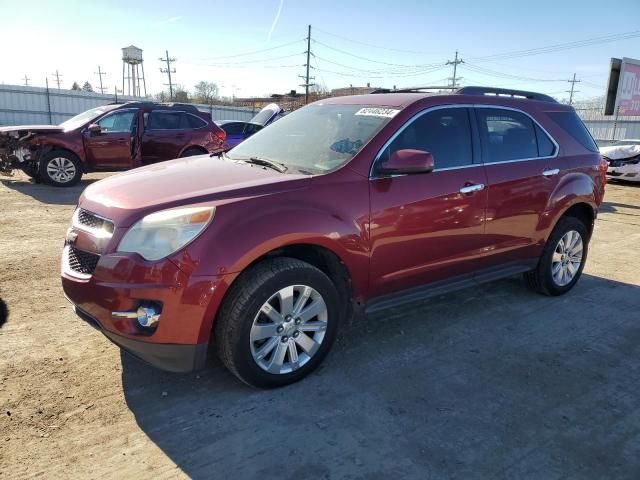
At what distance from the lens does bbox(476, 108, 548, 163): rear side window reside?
13.6 feet

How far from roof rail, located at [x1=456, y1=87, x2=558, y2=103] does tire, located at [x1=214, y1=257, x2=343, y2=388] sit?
7.10 feet

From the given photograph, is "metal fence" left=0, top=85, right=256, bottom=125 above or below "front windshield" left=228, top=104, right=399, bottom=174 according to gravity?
above

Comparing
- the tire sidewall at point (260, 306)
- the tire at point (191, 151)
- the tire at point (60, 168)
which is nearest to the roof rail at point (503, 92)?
the tire sidewall at point (260, 306)

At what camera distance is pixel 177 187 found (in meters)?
3.12

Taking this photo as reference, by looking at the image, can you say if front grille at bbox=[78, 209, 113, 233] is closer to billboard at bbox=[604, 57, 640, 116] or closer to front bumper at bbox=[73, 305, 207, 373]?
front bumper at bbox=[73, 305, 207, 373]

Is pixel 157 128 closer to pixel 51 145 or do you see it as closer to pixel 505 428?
pixel 51 145

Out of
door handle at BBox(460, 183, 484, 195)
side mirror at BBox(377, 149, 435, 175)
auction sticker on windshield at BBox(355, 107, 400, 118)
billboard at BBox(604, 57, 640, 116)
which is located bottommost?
door handle at BBox(460, 183, 484, 195)

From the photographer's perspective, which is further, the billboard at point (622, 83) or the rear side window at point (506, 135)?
the billboard at point (622, 83)

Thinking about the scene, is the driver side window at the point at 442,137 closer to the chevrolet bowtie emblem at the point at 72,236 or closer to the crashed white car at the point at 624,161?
the chevrolet bowtie emblem at the point at 72,236

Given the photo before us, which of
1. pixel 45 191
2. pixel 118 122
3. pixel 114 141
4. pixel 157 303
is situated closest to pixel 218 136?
pixel 118 122

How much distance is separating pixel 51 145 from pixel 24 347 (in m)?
7.77

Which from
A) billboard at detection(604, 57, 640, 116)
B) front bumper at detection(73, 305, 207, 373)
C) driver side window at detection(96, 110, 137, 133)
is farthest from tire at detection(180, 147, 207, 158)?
billboard at detection(604, 57, 640, 116)

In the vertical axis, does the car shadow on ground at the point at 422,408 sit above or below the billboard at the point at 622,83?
below

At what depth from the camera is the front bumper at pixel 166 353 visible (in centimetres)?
276
